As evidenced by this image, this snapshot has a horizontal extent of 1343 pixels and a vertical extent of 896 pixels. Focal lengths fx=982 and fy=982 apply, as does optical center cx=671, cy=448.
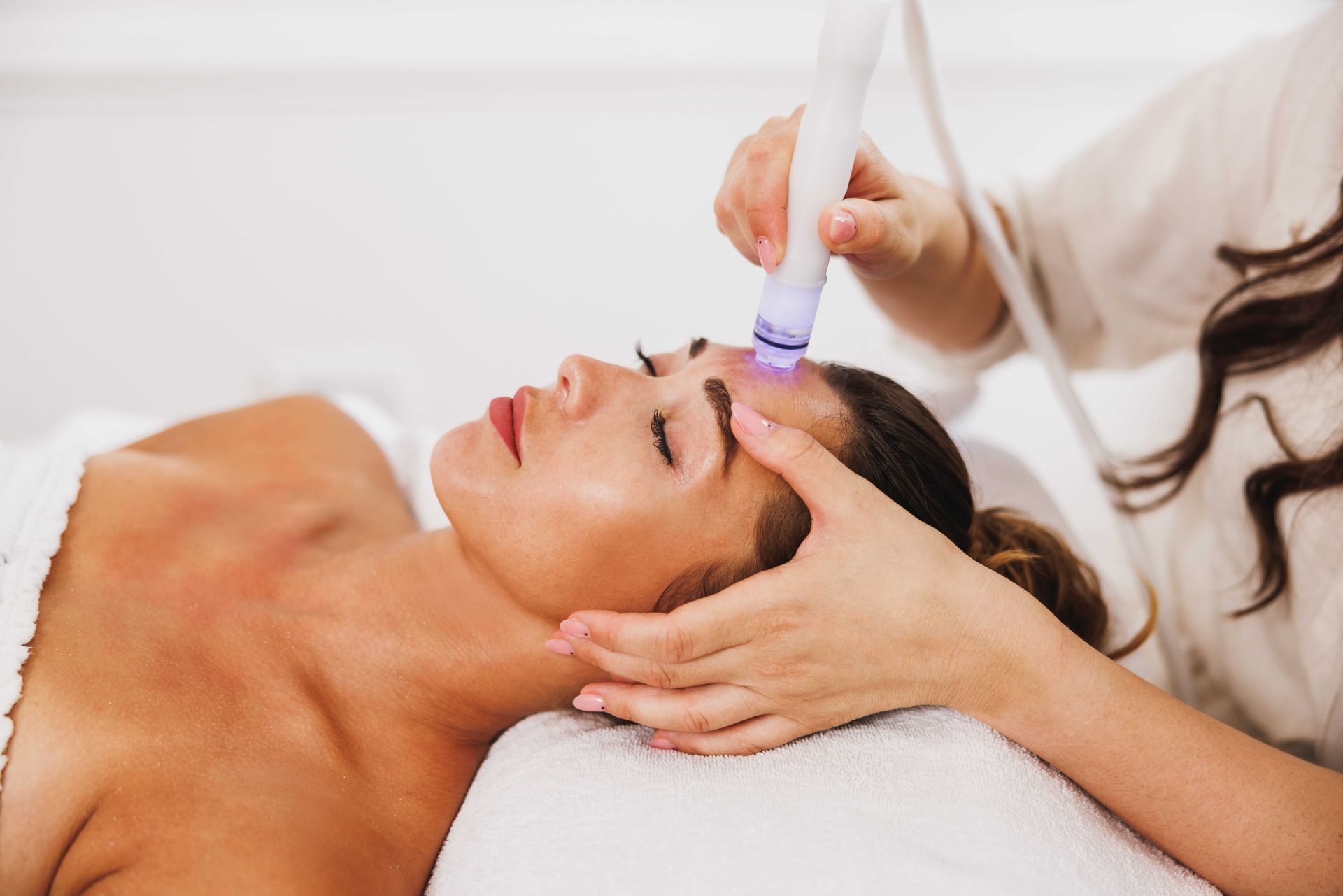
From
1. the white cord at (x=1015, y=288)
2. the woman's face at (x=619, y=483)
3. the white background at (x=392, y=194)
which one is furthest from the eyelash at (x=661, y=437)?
the white background at (x=392, y=194)

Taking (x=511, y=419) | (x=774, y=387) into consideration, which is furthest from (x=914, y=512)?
(x=511, y=419)

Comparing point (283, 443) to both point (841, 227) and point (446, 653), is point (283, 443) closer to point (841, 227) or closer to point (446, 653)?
point (446, 653)

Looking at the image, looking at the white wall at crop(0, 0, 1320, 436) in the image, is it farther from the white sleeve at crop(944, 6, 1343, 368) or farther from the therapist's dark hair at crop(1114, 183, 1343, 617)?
the therapist's dark hair at crop(1114, 183, 1343, 617)

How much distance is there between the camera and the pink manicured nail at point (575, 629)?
87 cm

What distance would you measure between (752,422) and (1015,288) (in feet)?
1.80

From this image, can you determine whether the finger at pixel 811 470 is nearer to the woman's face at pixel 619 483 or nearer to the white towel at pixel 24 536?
the woman's face at pixel 619 483

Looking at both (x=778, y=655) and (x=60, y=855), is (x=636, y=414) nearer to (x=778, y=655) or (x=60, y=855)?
(x=778, y=655)

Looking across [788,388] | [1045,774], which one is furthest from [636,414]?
[1045,774]

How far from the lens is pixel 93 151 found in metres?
1.79

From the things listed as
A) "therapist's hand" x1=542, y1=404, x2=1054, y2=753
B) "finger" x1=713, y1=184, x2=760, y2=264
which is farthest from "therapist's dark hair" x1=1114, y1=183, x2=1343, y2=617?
"finger" x1=713, y1=184, x2=760, y2=264

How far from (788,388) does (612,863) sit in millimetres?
475

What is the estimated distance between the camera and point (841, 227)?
31.5 inches

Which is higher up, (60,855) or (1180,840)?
(1180,840)

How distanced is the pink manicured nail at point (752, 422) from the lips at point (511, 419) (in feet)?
0.79
